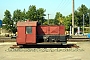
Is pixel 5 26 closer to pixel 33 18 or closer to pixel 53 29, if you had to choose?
pixel 33 18

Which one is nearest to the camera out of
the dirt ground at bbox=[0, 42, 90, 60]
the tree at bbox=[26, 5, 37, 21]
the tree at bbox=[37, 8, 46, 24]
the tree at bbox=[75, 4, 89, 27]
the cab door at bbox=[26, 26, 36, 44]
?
the dirt ground at bbox=[0, 42, 90, 60]

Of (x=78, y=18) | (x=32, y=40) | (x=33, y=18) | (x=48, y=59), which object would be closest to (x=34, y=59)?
(x=48, y=59)

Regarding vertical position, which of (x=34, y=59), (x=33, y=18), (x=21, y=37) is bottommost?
(x=34, y=59)

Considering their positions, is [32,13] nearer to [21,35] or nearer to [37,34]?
[37,34]

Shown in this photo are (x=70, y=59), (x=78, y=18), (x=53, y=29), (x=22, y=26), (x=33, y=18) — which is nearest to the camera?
(x=70, y=59)

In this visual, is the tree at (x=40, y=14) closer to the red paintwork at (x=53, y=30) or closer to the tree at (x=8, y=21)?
the tree at (x=8, y=21)

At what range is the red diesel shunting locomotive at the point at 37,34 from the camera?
1917 cm

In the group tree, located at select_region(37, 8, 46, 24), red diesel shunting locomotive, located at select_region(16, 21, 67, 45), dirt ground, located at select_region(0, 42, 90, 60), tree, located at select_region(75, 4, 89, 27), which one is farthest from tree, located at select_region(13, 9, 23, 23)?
dirt ground, located at select_region(0, 42, 90, 60)

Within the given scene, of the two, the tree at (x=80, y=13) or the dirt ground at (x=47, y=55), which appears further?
the tree at (x=80, y=13)

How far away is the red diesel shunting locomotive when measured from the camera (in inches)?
755

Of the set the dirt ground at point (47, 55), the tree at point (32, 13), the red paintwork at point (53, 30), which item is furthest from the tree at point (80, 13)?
the dirt ground at point (47, 55)

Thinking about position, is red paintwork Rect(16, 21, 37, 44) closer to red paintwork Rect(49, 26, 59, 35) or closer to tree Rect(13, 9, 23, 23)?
red paintwork Rect(49, 26, 59, 35)

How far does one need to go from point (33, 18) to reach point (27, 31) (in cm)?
4796

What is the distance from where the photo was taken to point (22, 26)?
1919 centimetres
